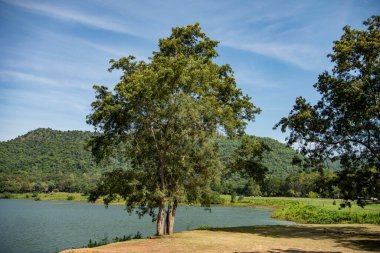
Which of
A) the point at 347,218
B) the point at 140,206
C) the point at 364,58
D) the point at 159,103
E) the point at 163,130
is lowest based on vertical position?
the point at 347,218

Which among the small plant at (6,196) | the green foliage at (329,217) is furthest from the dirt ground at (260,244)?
the small plant at (6,196)

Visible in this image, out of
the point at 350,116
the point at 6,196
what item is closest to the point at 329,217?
the point at 350,116

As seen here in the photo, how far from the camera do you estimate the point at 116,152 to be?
27312mm

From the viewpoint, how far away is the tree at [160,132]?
23719mm

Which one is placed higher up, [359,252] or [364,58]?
[364,58]

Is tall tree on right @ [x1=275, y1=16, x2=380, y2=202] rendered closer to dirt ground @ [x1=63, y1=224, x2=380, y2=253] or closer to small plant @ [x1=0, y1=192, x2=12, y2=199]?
dirt ground @ [x1=63, y1=224, x2=380, y2=253]

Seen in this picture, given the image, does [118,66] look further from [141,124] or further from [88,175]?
[88,175]

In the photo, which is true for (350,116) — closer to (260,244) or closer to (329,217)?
(260,244)

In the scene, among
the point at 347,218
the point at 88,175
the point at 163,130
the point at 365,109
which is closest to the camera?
the point at 365,109

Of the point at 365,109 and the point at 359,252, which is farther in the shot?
the point at 365,109

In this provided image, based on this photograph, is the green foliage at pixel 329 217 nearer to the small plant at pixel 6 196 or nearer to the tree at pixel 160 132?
the tree at pixel 160 132

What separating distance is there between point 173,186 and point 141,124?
5280 mm

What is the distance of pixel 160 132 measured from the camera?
1027 inches

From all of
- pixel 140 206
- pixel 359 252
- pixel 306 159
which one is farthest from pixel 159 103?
pixel 359 252
